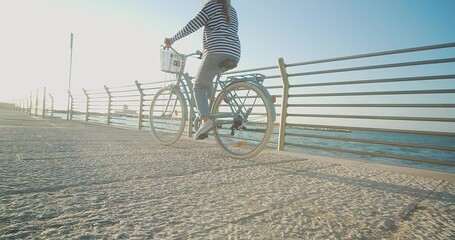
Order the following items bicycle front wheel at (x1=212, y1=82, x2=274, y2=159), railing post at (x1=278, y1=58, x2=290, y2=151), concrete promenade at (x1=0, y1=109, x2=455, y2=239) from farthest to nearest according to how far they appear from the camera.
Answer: railing post at (x1=278, y1=58, x2=290, y2=151), bicycle front wheel at (x1=212, y1=82, x2=274, y2=159), concrete promenade at (x1=0, y1=109, x2=455, y2=239)

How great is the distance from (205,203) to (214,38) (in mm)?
2026

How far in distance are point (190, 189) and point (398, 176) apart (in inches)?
72.8

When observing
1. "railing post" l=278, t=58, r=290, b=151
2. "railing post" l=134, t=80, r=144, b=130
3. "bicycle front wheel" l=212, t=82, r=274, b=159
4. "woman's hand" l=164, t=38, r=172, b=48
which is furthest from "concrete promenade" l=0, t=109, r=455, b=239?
"railing post" l=134, t=80, r=144, b=130

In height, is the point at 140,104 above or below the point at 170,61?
below

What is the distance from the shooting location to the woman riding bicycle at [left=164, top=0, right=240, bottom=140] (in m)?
2.75

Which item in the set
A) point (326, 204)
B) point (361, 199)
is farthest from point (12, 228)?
point (361, 199)

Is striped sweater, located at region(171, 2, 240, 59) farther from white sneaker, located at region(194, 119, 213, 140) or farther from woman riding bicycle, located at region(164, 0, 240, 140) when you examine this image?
white sneaker, located at region(194, 119, 213, 140)

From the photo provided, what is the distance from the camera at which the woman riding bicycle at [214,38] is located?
2.75m

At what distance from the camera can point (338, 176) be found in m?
2.02

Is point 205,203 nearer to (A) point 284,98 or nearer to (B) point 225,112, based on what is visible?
(B) point 225,112

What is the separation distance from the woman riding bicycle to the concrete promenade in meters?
1.17

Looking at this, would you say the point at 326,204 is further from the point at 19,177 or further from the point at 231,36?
the point at 231,36

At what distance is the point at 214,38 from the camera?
2766mm

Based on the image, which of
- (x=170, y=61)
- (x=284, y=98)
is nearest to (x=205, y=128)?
(x=170, y=61)
